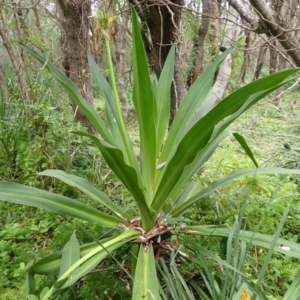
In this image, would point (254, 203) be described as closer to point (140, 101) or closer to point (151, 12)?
point (140, 101)

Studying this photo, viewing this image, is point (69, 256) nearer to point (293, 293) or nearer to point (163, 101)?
point (293, 293)

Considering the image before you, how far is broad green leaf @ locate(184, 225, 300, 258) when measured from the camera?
2.73ft

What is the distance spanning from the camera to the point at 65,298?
86 cm

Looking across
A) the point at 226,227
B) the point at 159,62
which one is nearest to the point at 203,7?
the point at 159,62

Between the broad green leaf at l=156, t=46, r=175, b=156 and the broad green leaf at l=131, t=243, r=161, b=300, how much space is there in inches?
16.6

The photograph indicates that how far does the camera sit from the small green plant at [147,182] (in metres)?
0.77

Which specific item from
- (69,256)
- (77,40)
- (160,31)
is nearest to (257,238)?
(69,256)

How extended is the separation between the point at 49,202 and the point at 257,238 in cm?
65

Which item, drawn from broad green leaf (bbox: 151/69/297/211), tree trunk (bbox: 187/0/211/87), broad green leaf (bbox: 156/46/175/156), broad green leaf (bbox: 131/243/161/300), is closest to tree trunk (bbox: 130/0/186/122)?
broad green leaf (bbox: 156/46/175/156)

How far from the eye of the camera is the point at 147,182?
1.05 meters

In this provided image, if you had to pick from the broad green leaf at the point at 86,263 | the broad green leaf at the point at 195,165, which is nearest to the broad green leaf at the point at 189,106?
the broad green leaf at the point at 195,165

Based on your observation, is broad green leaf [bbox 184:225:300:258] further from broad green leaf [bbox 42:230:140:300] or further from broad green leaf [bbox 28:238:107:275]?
broad green leaf [bbox 28:238:107:275]

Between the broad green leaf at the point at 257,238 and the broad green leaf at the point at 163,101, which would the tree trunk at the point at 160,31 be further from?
the broad green leaf at the point at 257,238

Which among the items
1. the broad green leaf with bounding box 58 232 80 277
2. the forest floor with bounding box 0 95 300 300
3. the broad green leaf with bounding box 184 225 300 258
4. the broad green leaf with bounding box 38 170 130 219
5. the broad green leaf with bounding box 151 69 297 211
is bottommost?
the forest floor with bounding box 0 95 300 300
